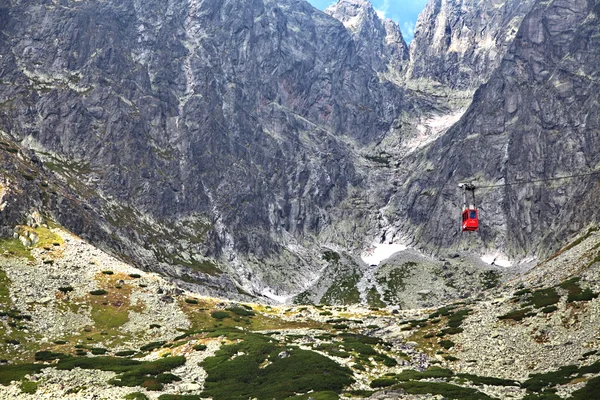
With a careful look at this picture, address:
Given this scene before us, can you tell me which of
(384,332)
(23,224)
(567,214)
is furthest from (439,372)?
(567,214)

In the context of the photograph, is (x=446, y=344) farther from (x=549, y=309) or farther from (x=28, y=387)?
(x=28, y=387)

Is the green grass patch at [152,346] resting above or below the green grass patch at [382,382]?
below

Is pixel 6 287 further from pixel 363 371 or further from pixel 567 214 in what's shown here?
pixel 567 214

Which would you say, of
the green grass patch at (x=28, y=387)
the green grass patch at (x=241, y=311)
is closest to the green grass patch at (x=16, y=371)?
the green grass patch at (x=28, y=387)

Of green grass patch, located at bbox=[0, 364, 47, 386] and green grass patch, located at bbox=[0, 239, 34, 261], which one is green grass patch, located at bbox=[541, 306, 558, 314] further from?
green grass patch, located at bbox=[0, 239, 34, 261]

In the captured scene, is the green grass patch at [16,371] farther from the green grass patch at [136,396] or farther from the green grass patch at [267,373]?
the green grass patch at [267,373]

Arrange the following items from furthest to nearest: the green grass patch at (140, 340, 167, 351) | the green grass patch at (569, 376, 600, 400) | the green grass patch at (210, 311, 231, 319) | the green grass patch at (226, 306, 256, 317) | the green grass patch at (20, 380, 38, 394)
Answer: the green grass patch at (226, 306, 256, 317)
the green grass patch at (210, 311, 231, 319)
the green grass patch at (140, 340, 167, 351)
the green grass patch at (20, 380, 38, 394)
the green grass patch at (569, 376, 600, 400)

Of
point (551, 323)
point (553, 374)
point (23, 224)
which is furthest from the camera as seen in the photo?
point (23, 224)

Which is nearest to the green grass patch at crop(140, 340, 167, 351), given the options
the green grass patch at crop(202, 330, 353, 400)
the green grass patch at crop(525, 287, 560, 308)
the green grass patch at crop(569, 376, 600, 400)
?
the green grass patch at crop(202, 330, 353, 400)

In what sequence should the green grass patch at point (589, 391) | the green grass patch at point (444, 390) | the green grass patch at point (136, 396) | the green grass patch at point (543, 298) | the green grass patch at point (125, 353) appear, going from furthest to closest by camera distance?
the green grass patch at point (543, 298) < the green grass patch at point (125, 353) < the green grass patch at point (136, 396) < the green grass patch at point (444, 390) < the green grass patch at point (589, 391)

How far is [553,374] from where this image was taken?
4347 cm

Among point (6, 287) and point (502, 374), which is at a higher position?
point (502, 374)

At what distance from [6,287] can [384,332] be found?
55559mm

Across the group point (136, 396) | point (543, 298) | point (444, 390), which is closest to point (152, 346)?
point (136, 396)
